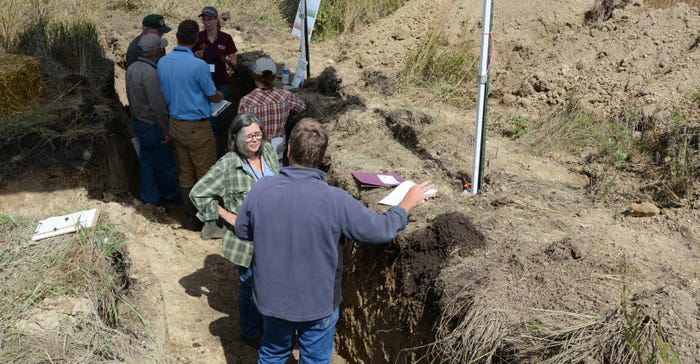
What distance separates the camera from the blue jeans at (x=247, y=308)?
461 cm

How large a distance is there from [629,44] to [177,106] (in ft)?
16.8

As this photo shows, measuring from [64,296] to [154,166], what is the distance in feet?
12.9

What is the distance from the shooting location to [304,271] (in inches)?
136

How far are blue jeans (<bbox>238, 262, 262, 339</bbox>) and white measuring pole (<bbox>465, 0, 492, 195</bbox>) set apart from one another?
1923 millimetres

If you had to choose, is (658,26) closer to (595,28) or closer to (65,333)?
(595,28)

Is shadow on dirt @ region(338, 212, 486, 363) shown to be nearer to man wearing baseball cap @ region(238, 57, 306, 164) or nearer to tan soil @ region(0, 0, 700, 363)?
tan soil @ region(0, 0, 700, 363)

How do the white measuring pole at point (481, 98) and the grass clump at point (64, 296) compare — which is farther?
the white measuring pole at point (481, 98)

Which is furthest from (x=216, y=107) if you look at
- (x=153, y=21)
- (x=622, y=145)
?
(x=622, y=145)

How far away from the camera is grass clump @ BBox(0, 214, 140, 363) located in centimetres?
352

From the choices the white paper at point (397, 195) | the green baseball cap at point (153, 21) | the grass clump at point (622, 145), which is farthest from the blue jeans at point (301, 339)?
the green baseball cap at point (153, 21)

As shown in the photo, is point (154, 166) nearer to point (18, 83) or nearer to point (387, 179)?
point (18, 83)

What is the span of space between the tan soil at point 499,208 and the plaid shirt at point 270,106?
0.63 metres

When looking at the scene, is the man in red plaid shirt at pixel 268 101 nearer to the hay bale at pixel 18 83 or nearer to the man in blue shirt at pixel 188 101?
the man in blue shirt at pixel 188 101

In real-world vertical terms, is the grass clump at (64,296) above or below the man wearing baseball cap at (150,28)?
below
